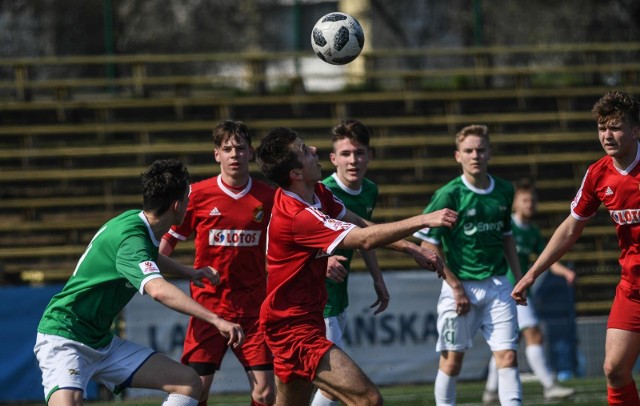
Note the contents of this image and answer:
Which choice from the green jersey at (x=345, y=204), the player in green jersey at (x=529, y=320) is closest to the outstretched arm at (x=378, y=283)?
the green jersey at (x=345, y=204)

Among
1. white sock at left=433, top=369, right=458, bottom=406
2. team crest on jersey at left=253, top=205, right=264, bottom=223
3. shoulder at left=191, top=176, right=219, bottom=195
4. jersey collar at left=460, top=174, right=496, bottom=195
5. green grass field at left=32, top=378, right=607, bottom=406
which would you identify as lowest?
green grass field at left=32, top=378, right=607, bottom=406

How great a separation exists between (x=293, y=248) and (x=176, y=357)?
6.60 meters

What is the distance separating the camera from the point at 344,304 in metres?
8.04

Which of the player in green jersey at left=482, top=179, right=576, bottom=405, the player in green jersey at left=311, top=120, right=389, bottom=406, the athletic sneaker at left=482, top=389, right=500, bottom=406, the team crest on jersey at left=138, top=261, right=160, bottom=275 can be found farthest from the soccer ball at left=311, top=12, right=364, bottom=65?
the athletic sneaker at left=482, top=389, right=500, bottom=406

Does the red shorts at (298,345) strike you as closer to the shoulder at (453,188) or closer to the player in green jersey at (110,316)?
the player in green jersey at (110,316)

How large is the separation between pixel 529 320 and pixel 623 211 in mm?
4653

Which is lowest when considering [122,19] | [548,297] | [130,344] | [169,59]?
[548,297]

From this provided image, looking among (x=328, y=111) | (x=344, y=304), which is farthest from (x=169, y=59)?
(x=344, y=304)

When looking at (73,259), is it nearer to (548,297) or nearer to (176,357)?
(176,357)

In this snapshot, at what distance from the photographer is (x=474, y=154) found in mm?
8289

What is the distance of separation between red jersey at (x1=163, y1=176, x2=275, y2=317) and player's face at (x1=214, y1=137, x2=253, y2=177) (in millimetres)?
168

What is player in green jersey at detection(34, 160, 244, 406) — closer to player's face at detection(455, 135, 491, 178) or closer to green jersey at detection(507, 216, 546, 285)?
player's face at detection(455, 135, 491, 178)

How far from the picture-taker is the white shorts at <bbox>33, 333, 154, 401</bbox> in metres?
6.07

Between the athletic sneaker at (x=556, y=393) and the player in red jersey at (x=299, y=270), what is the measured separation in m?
4.89
